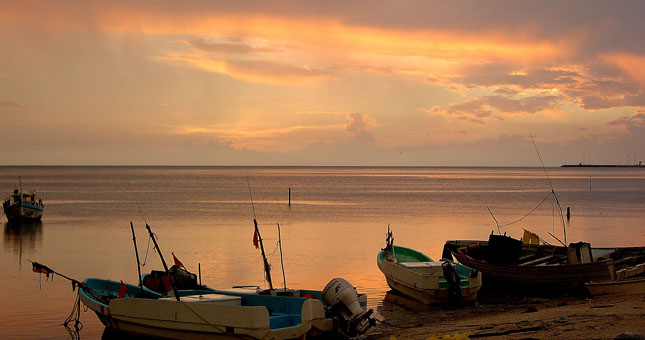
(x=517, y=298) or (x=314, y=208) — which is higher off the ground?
(x=314, y=208)

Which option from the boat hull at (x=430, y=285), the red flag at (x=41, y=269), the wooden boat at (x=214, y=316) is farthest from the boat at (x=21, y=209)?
the boat hull at (x=430, y=285)

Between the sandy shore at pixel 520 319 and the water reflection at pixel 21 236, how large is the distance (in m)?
21.0

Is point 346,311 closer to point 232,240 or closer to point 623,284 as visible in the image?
point 623,284

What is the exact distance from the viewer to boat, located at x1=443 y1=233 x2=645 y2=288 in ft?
71.2

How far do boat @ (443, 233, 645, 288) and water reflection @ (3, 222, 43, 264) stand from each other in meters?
21.4

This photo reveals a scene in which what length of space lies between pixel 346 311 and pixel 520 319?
4.57 meters

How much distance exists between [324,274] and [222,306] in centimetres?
1326

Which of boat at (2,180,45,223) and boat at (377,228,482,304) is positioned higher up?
boat at (2,180,45,223)

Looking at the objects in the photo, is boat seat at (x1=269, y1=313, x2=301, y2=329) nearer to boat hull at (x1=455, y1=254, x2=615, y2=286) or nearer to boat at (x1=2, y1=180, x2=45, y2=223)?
boat hull at (x1=455, y1=254, x2=615, y2=286)

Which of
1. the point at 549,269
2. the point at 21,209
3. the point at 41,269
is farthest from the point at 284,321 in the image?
the point at 21,209

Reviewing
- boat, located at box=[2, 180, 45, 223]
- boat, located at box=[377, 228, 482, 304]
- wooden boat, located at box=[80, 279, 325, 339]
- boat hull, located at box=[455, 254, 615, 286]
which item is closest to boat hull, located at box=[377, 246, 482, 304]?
boat, located at box=[377, 228, 482, 304]

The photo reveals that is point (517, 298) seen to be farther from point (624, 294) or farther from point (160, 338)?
point (160, 338)

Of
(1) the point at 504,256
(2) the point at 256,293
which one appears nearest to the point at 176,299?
(2) the point at 256,293

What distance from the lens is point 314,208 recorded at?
72062mm
